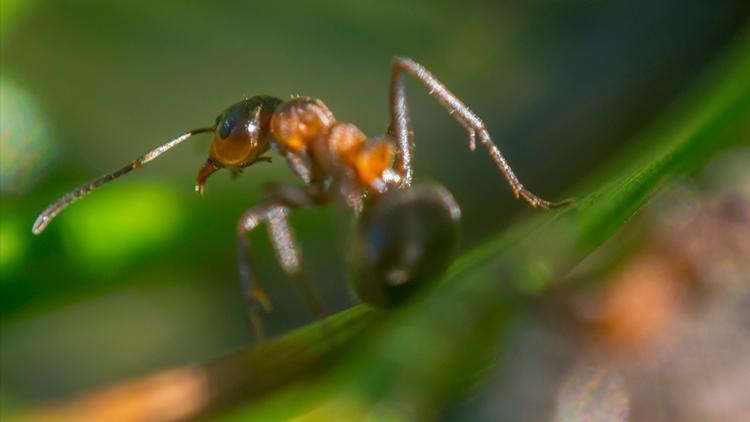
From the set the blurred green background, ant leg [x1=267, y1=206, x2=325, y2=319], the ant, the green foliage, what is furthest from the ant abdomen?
the blurred green background

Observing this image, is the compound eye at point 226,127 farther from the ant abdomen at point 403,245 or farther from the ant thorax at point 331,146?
the ant abdomen at point 403,245

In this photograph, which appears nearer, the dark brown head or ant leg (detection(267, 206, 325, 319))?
ant leg (detection(267, 206, 325, 319))

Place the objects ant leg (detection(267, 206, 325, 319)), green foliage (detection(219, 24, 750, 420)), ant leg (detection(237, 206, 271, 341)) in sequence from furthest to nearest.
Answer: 1. ant leg (detection(237, 206, 271, 341))
2. ant leg (detection(267, 206, 325, 319))
3. green foliage (detection(219, 24, 750, 420))

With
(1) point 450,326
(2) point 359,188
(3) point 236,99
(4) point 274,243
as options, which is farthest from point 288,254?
(3) point 236,99

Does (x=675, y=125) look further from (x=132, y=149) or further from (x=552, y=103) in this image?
(x=132, y=149)

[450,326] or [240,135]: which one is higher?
[240,135]

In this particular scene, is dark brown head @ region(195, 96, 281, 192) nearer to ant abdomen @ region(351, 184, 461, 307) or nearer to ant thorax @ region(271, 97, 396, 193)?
ant thorax @ region(271, 97, 396, 193)

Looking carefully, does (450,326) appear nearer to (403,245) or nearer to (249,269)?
(403,245)
